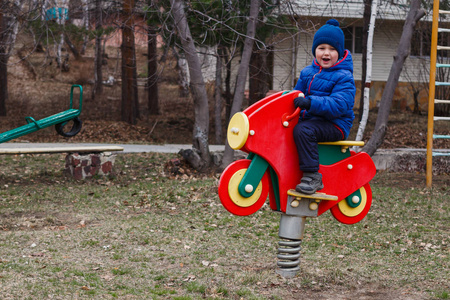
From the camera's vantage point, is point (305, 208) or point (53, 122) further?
point (53, 122)

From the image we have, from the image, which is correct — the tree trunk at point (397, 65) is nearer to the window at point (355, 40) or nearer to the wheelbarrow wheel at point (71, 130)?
the wheelbarrow wheel at point (71, 130)

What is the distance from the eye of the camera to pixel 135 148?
552 inches

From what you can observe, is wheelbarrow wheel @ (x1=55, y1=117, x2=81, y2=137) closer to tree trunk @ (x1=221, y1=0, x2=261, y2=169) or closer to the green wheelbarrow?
the green wheelbarrow

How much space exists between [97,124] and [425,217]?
1293 centimetres

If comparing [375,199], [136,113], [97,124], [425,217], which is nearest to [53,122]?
[375,199]

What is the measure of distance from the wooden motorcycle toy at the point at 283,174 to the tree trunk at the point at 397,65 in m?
6.41

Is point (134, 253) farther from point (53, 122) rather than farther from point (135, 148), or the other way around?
point (135, 148)

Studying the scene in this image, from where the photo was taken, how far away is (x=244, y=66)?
33.9ft

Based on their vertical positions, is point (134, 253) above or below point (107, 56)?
below

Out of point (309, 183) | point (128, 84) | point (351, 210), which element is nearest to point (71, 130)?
point (351, 210)

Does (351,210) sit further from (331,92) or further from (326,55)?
(326,55)

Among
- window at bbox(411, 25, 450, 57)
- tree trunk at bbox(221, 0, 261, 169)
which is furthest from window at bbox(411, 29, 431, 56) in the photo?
tree trunk at bbox(221, 0, 261, 169)

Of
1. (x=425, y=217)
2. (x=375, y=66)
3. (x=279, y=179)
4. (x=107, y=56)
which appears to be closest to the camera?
(x=279, y=179)

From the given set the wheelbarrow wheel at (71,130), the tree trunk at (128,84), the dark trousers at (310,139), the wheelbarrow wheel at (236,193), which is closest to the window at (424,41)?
the tree trunk at (128,84)
